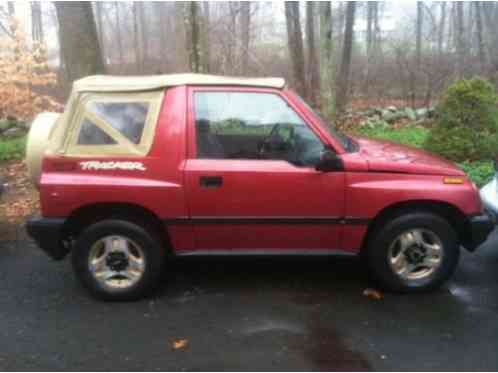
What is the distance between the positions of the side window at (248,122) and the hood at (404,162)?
1.52 feet

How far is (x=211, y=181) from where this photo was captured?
377 cm

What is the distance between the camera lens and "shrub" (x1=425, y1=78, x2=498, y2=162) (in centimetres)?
765

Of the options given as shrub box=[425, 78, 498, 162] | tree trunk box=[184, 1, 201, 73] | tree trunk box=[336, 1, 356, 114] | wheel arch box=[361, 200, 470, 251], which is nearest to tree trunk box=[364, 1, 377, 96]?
tree trunk box=[336, 1, 356, 114]

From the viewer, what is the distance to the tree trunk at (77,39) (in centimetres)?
945

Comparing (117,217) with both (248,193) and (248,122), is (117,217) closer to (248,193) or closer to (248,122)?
(248,193)

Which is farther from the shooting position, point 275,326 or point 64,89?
point 64,89

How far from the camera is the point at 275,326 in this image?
3.62m

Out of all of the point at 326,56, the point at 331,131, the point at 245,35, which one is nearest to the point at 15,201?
the point at 331,131

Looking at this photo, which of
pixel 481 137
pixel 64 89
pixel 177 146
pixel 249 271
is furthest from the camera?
pixel 64 89

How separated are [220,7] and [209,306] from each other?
13468mm

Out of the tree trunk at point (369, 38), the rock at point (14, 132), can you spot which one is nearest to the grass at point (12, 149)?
the rock at point (14, 132)

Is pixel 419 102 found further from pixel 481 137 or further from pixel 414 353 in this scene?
pixel 414 353

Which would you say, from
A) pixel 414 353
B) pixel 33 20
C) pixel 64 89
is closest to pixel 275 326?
pixel 414 353

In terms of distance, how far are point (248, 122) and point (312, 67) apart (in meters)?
12.1
